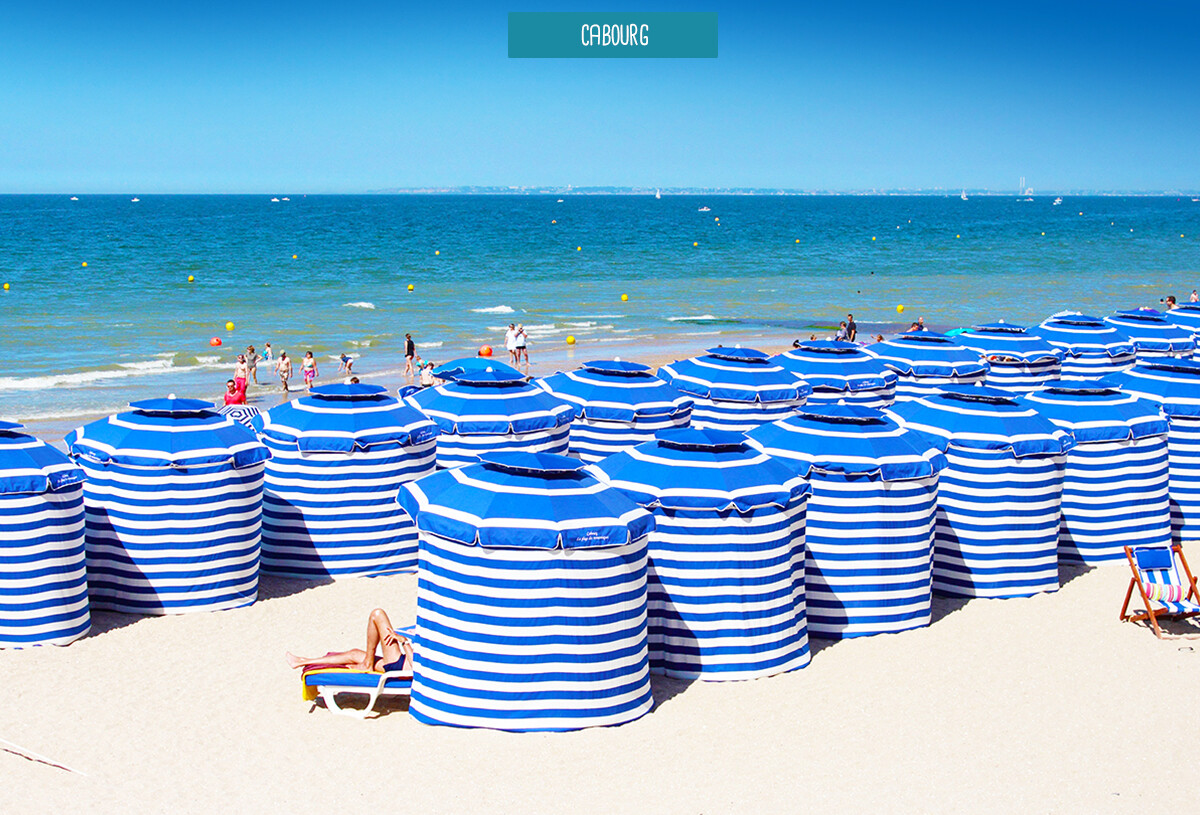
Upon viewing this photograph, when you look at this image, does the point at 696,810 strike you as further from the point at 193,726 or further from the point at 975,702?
the point at 193,726

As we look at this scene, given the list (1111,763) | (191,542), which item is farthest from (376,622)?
(1111,763)

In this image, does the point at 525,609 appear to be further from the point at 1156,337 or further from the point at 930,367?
the point at 1156,337

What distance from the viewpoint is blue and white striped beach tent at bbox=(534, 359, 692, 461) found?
13734 mm

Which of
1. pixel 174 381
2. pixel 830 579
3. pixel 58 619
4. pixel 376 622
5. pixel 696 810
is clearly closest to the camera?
pixel 696 810

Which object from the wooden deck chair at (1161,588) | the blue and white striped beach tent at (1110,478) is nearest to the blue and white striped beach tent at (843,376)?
the blue and white striped beach tent at (1110,478)

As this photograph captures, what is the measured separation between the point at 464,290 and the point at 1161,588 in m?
45.5

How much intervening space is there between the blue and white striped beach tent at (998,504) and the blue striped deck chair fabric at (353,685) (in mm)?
5808

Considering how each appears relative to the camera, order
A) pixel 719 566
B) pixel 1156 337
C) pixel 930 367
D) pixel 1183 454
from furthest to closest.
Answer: pixel 1156 337 → pixel 930 367 → pixel 1183 454 → pixel 719 566

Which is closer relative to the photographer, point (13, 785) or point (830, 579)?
point (13, 785)

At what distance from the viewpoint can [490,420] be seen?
12891mm

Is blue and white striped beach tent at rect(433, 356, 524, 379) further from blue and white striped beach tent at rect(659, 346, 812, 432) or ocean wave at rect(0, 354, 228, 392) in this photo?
ocean wave at rect(0, 354, 228, 392)

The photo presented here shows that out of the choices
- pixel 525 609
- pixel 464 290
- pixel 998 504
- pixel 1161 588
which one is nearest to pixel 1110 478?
pixel 998 504

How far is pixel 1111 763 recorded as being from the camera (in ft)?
26.9

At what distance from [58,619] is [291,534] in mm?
2533
